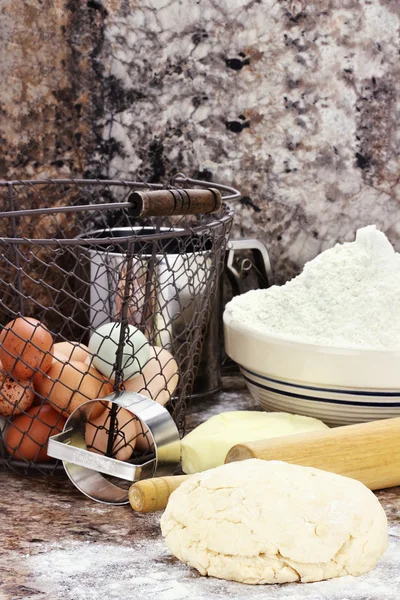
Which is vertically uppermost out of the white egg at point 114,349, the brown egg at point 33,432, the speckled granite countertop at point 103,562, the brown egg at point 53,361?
the white egg at point 114,349

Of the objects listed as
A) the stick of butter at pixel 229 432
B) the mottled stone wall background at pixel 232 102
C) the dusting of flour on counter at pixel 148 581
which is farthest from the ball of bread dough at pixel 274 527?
the mottled stone wall background at pixel 232 102

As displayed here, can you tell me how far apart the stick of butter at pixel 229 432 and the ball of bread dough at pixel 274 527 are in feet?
0.48

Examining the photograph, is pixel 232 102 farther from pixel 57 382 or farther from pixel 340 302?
pixel 57 382

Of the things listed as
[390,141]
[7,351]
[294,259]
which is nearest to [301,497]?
[7,351]

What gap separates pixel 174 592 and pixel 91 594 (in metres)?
0.06

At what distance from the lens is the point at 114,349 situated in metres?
0.85

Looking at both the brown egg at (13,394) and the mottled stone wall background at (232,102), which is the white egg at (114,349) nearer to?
the brown egg at (13,394)

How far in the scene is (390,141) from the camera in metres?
1.26

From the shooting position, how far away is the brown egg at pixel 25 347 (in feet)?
2.75

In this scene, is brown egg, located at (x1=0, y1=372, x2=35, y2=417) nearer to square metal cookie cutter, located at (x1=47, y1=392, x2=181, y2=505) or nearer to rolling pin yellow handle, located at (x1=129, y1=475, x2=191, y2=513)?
square metal cookie cutter, located at (x1=47, y1=392, x2=181, y2=505)

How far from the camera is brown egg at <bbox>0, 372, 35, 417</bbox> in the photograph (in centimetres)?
85

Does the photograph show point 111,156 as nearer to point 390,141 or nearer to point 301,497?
point 390,141

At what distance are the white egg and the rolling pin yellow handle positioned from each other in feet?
0.41

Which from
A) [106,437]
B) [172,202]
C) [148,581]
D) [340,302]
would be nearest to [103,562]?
[148,581]
